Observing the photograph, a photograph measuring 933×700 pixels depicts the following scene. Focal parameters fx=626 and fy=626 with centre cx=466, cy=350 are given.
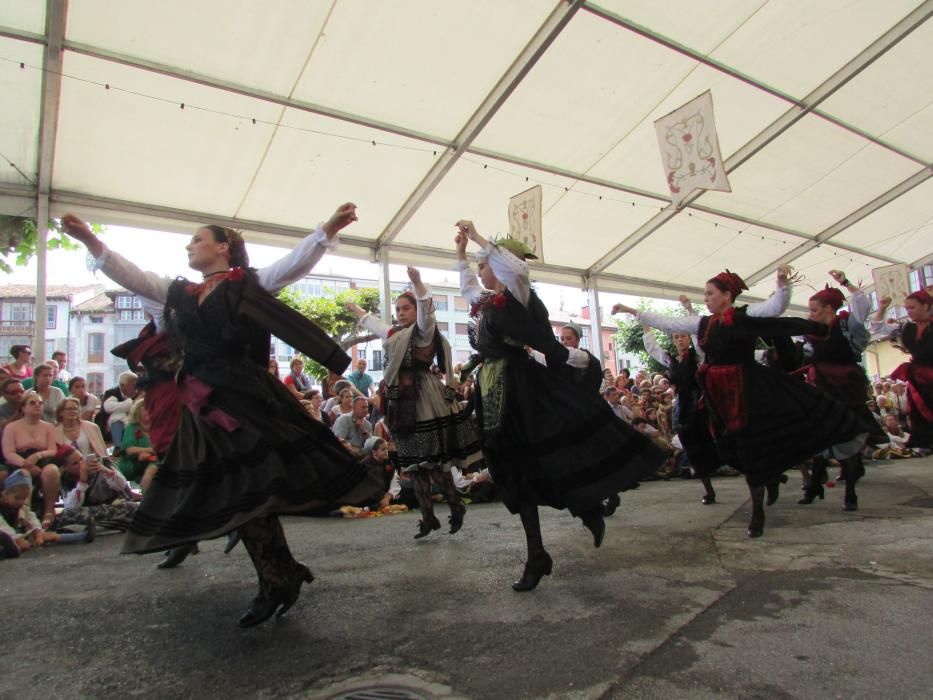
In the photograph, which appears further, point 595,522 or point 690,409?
point 690,409

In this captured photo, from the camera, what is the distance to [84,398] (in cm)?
724

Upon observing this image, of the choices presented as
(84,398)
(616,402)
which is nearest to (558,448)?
(616,402)

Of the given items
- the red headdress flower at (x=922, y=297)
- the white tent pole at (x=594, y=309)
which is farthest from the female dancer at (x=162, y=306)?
the white tent pole at (x=594, y=309)

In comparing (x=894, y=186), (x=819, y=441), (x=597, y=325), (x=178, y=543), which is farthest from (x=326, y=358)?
(x=894, y=186)

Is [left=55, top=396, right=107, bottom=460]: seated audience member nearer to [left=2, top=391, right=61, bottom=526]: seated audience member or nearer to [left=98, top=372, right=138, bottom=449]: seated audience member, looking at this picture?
[left=2, top=391, right=61, bottom=526]: seated audience member

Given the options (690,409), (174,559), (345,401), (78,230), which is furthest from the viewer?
(345,401)

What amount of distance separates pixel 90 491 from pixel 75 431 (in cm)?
71

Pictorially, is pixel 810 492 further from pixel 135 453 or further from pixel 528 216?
pixel 528 216

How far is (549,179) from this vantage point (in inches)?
424

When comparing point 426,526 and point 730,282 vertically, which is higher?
point 730,282

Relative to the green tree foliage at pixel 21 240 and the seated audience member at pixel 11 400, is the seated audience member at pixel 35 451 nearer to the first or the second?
the seated audience member at pixel 11 400

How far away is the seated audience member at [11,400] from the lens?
5.84 metres

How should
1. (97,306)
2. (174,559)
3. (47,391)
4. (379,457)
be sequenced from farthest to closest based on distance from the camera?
(97,306)
(379,457)
(47,391)
(174,559)

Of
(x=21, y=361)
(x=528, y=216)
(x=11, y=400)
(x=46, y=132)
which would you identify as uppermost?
(x=46, y=132)
